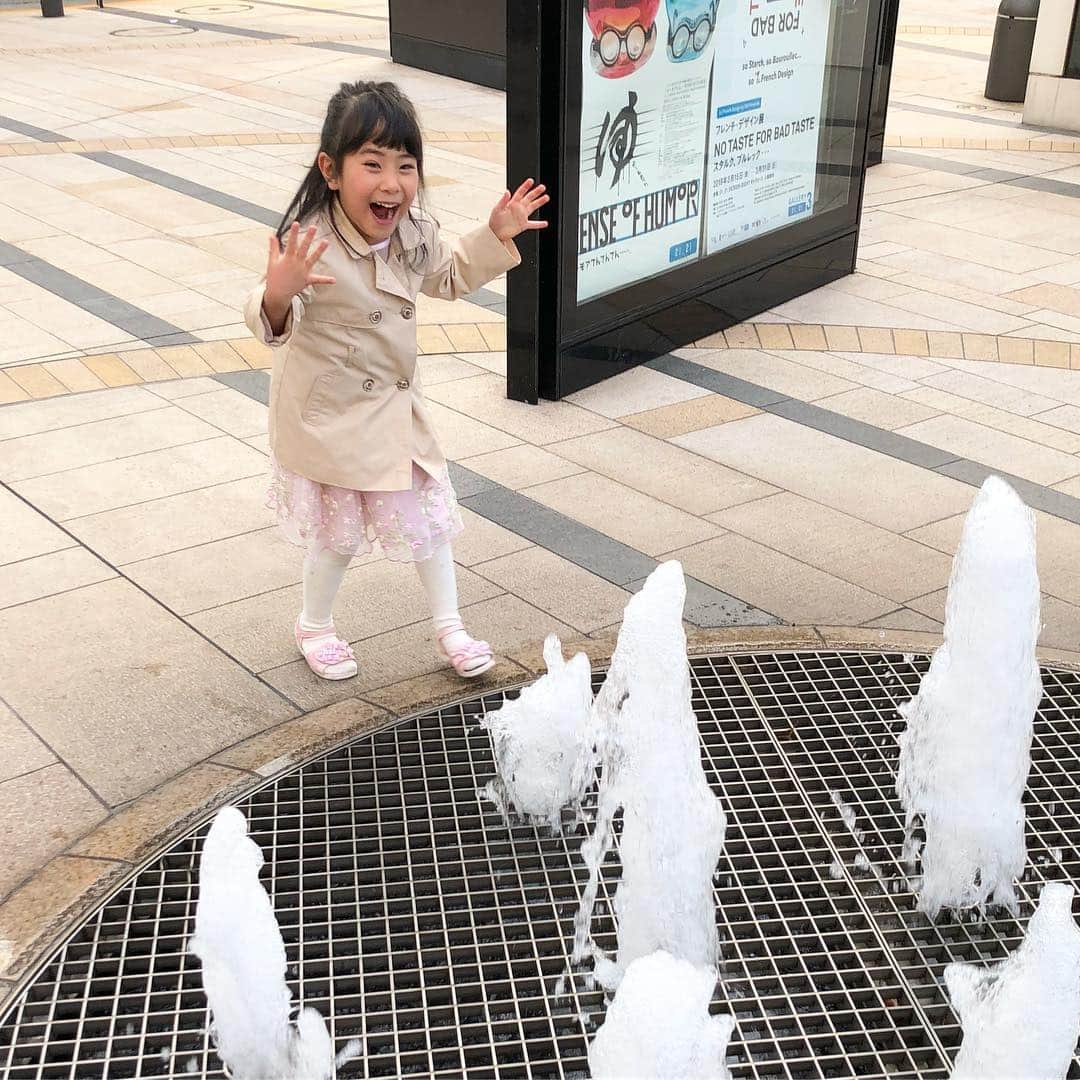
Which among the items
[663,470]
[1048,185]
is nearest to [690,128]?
[663,470]

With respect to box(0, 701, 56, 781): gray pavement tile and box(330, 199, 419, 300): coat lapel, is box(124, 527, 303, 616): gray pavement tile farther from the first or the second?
box(330, 199, 419, 300): coat lapel

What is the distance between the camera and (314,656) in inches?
140

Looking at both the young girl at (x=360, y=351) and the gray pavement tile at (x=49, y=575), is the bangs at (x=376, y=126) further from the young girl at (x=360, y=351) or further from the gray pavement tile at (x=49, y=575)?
the gray pavement tile at (x=49, y=575)

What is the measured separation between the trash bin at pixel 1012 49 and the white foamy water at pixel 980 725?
11.1m

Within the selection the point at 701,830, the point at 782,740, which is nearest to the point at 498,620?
the point at 782,740

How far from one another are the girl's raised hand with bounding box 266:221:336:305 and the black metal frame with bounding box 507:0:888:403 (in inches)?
94.8

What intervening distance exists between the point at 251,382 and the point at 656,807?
3.53m

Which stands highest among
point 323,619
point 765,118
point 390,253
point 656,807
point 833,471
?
point 390,253

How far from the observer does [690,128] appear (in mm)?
6211

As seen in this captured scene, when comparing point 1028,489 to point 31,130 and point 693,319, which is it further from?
point 31,130

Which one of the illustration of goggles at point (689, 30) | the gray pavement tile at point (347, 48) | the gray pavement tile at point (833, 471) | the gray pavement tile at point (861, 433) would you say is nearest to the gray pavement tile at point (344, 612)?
the gray pavement tile at point (833, 471)

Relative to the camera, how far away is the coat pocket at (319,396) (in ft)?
10.8

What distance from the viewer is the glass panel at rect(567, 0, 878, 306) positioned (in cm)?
558

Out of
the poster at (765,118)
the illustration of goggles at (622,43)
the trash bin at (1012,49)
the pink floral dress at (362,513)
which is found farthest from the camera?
the trash bin at (1012,49)
